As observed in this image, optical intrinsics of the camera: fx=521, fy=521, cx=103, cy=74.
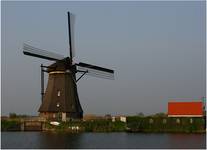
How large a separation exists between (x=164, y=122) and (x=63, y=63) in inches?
308

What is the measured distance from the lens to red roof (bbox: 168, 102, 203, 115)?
35091mm

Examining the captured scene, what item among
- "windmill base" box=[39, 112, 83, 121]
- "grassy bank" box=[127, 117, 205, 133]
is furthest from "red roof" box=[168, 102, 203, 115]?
"windmill base" box=[39, 112, 83, 121]

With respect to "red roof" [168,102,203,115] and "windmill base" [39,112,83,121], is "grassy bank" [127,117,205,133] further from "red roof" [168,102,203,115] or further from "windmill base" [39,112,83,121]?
"windmill base" [39,112,83,121]

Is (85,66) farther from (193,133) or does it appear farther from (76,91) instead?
(193,133)

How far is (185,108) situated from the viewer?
116 ft

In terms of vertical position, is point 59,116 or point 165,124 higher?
point 59,116

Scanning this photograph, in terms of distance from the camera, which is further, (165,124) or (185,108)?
(185,108)

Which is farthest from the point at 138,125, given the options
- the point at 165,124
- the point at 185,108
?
the point at 185,108

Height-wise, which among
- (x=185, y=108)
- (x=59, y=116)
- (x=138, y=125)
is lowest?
(x=138, y=125)

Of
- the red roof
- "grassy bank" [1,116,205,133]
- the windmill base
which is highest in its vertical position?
the red roof

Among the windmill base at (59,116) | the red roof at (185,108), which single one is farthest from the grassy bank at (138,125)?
the red roof at (185,108)

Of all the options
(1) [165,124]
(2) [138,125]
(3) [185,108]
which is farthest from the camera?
(3) [185,108]

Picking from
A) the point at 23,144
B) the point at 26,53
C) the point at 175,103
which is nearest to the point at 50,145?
the point at 23,144

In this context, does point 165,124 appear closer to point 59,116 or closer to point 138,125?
point 138,125
